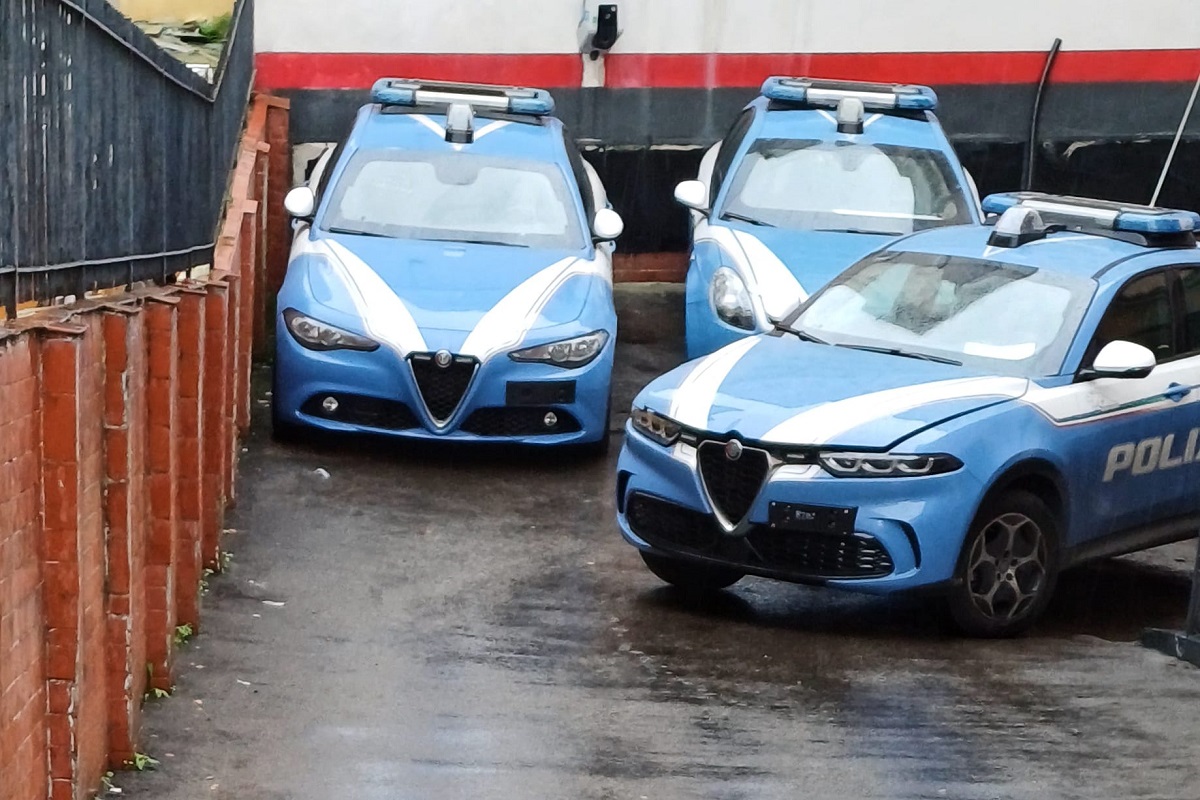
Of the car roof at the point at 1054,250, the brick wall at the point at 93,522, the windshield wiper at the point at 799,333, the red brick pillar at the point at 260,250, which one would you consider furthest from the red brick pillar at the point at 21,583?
the red brick pillar at the point at 260,250

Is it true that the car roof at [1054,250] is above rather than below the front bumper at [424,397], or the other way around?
above

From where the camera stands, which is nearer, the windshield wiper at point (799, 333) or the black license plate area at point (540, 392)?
the windshield wiper at point (799, 333)

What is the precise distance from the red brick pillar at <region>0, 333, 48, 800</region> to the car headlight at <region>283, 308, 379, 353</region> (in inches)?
234

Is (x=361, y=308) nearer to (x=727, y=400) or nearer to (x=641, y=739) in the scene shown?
(x=727, y=400)

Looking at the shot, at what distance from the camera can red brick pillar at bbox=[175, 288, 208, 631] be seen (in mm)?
8133

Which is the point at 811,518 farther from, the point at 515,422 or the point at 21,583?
the point at 21,583

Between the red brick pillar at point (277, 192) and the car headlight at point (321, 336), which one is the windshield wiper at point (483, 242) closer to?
the car headlight at point (321, 336)

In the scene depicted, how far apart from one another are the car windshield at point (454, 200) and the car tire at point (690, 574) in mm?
3705

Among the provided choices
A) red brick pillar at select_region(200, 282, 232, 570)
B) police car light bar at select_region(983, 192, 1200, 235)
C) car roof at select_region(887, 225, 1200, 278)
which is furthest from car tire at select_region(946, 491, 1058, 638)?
red brick pillar at select_region(200, 282, 232, 570)

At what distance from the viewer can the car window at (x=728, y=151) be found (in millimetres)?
14188

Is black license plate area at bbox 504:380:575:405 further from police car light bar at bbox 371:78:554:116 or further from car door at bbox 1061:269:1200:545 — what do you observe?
car door at bbox 1061:269:1200:545

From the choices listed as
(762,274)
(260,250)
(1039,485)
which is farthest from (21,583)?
(260,250)

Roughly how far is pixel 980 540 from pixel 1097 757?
1551 millimetres

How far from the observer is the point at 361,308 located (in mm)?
11609
